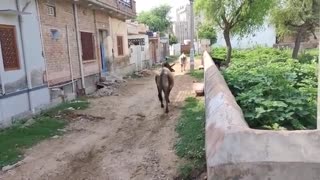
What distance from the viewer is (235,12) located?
18609 millimetres

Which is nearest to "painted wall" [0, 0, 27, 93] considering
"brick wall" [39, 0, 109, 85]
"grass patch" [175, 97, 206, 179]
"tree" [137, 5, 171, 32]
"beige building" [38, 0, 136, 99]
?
"beige building" [38, 0, 136, 99]

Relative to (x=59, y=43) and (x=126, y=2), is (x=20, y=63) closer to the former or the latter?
A: (x=59, y=43)

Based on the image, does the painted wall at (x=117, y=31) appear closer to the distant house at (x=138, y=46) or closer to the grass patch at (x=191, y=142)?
the distant house at (x=138, y=46)

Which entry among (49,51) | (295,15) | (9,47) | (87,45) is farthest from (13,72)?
(295,15)

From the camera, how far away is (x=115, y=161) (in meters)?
5.97

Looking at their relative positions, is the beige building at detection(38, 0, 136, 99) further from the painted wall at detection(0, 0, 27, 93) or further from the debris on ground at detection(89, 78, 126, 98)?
the painted wall at detection(0, 0, 27, 93)

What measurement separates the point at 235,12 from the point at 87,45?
813cm

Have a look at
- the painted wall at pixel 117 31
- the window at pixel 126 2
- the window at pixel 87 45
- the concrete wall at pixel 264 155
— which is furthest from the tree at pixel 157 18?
the concrete wall at pixel 264 155

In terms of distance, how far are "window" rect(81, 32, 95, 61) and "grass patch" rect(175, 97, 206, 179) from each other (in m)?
6.31

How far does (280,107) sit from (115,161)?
9.63 feet

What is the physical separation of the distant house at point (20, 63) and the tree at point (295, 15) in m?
14.2

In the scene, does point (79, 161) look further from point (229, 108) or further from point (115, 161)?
point (229, 108)

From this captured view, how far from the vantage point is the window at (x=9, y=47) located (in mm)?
8422

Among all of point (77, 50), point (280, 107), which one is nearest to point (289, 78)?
point (280, 107)
